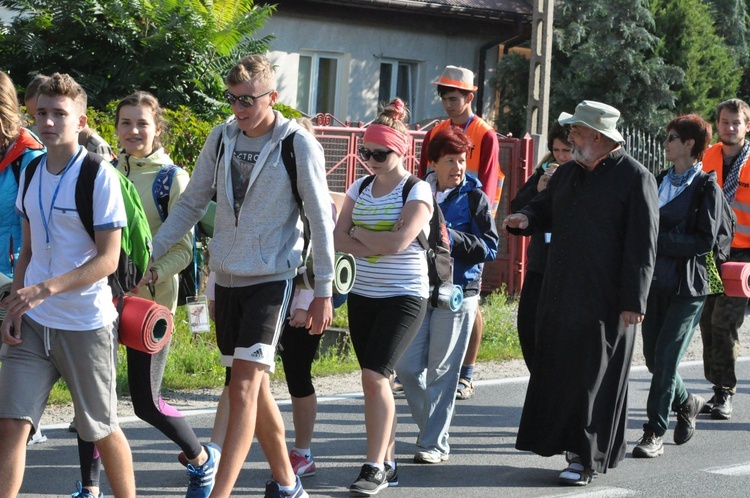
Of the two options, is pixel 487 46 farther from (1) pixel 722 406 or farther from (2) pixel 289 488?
→ (2) pixel 289 488

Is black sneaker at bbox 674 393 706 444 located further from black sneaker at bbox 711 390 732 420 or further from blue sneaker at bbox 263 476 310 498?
blue sneaker at bbox 263 476 310 498

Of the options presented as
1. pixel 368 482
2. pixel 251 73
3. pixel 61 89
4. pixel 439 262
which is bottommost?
pixel 368 482

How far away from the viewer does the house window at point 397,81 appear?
2130 centimetres

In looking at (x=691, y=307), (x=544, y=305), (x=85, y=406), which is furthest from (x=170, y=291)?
(x=691, y=307)

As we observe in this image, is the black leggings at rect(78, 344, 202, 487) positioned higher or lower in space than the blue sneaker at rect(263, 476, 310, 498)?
higher

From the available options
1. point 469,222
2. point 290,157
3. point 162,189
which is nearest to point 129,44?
point 469,222

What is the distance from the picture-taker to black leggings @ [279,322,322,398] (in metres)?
6.05

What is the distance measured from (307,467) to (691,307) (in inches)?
97.5

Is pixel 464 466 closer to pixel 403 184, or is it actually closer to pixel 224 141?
pixel 403 184

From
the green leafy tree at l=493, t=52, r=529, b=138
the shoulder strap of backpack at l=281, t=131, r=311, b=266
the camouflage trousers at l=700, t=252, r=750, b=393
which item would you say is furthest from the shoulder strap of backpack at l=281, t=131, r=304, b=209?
the green leafy tree at l=493, t=52, r=529, b=138

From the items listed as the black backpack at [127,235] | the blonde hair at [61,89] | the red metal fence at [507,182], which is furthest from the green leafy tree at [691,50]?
the blonde hair at [61,89]

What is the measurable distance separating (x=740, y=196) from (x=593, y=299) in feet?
8.92

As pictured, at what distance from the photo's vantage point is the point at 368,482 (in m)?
5.87

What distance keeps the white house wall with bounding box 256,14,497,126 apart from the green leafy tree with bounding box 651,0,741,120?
347cm
